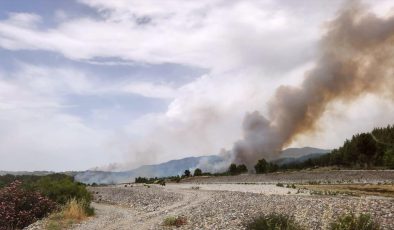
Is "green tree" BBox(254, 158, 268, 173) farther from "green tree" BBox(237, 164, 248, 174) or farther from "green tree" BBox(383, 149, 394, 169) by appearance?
"green tree" BBox(383, 149, 394, 169)

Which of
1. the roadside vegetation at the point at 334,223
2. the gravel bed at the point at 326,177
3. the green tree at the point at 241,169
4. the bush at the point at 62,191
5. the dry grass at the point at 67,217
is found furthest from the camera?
the green tree at the point at 241,169

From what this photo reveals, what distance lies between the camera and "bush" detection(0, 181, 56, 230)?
28.8 metres

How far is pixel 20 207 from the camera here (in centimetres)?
3150

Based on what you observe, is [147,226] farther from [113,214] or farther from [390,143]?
[390,143]

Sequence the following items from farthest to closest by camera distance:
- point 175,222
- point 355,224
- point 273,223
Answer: point 175,222
point 273,223
point 355,224

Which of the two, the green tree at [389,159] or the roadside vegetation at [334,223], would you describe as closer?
the roadside vegetation at [334,223]

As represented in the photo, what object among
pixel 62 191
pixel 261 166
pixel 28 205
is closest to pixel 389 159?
pixel 261 166

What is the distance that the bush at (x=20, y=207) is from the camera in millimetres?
28812

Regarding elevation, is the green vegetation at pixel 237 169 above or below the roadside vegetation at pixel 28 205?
above

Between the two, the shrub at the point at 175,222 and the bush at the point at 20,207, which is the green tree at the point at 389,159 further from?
the bush at the point at 20,207

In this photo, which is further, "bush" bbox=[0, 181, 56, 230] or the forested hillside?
the forested hillside

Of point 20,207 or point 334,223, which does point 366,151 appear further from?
point 334,223

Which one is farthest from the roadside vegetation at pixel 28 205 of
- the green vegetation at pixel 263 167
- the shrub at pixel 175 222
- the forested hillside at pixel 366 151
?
the green vegetation at pixel 263 167

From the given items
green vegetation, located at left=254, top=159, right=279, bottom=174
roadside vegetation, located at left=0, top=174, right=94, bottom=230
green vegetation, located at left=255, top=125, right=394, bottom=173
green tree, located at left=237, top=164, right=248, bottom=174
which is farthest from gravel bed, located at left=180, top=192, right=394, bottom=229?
green tree, located at left=237, top=164, right=248, bottom=174
